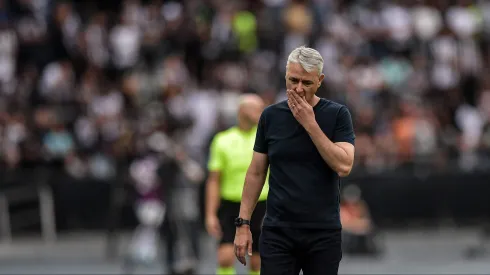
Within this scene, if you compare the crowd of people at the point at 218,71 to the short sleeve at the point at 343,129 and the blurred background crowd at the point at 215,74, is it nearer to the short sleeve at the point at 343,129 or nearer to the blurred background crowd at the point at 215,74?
the blurred background crowd at the point at 215,74

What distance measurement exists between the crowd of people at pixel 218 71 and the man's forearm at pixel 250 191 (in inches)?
512

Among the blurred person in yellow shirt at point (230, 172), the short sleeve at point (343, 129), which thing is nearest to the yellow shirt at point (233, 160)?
the blurred person in yellow shirt at point (230, 172)

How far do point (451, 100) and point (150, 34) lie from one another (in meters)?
6.38

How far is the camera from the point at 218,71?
78.0ft

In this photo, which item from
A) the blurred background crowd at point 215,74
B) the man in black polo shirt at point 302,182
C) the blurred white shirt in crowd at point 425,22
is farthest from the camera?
the blurred white shirt in crowd at point 425,22

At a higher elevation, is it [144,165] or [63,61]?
[63,61]

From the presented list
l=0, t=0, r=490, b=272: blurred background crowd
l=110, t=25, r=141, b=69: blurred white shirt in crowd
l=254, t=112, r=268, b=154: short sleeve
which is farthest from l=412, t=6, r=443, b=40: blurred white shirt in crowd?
l=254, t=112, r=268, b=154: short sleeve

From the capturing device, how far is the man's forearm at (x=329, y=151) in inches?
292

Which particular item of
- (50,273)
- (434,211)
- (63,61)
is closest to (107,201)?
(63,61)

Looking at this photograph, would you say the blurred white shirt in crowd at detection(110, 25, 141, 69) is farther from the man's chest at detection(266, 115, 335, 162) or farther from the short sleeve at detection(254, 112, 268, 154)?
the man's chest at detection(266, 115, 335, 162)

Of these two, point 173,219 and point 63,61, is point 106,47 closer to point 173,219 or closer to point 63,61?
point 63,61

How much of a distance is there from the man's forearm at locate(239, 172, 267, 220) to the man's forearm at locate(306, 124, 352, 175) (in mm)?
601

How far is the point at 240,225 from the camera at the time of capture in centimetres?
788

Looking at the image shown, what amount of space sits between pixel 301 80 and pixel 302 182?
66 cm
